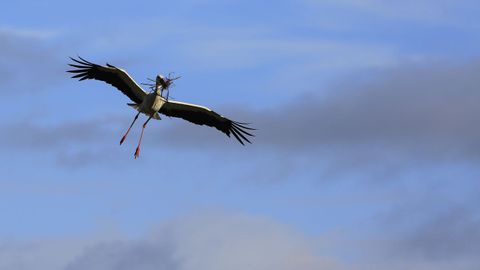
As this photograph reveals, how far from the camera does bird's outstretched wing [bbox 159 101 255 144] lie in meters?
41.2

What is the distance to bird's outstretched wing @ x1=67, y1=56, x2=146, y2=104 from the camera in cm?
4003

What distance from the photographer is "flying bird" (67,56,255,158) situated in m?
38.7

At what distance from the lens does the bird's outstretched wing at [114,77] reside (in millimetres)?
40031

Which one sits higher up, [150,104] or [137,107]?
[137,107]

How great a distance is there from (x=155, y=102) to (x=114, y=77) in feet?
11.4

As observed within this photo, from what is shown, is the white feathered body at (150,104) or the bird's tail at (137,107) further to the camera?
the bird's tail at (137,107)

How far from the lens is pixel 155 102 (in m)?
38.8

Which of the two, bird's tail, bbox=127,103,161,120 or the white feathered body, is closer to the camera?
the white feathered body

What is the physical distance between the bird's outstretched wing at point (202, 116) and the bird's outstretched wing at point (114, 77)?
1747 millimetres

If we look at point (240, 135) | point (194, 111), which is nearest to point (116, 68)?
point (194, 111)

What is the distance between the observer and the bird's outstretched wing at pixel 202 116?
41219mm

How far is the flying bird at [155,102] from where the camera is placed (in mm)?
38719

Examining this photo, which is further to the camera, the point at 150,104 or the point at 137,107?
the point at 137,107

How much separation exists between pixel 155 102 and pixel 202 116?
454 centimetres
